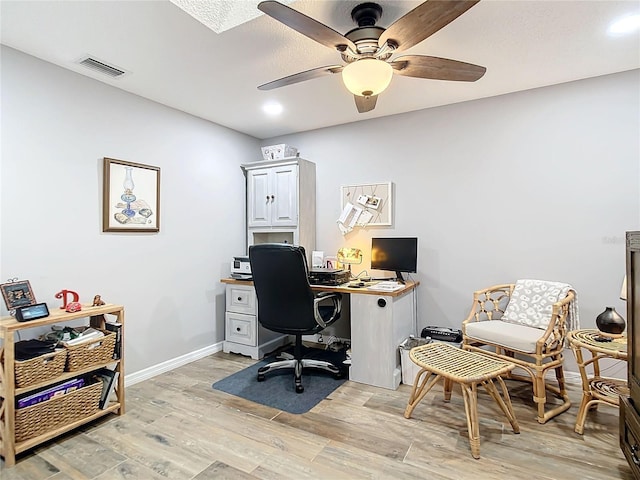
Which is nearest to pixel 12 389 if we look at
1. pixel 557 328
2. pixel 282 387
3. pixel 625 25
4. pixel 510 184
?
pixel 282 387

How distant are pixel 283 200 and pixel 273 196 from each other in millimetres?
134

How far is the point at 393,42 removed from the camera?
68.5 inches

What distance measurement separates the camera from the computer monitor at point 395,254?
10.3ft

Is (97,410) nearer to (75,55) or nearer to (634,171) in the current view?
(75,55)

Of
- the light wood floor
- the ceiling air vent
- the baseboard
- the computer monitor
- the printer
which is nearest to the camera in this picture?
the light wood floor

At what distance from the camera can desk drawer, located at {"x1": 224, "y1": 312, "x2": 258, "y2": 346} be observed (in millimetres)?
3420

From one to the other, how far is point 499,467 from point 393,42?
2224mm

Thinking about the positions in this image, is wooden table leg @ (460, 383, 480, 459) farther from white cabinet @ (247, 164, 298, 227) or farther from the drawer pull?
white cabinet @ (247, 164, 298, 227)

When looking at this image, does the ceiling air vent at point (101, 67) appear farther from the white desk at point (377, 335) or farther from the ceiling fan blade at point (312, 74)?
the white desk at point (377, 335)

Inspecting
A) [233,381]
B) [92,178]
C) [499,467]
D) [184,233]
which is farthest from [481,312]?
[92,178]

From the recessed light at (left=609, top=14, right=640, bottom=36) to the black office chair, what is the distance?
A: 2.28 metres

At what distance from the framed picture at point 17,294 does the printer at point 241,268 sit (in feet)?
5.60

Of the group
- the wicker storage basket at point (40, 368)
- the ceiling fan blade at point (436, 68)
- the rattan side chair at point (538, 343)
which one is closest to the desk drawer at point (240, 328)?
the wicker storage basket at point (40, 368)

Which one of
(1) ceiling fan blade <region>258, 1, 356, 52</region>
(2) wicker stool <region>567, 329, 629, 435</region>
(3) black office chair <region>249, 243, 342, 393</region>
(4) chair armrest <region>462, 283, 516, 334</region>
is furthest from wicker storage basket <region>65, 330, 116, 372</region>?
(2) wicker stool <region>567, 329, 629, 435</region>
